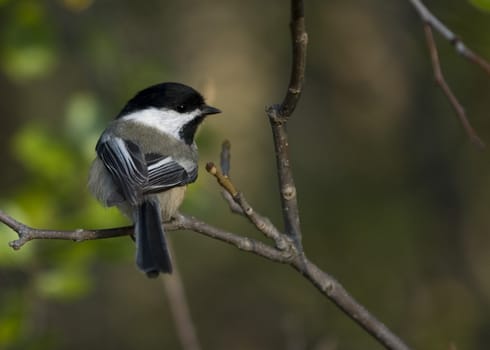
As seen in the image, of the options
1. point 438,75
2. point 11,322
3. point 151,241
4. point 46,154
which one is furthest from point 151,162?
point 438,75

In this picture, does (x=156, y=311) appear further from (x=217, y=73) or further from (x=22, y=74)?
(x=22, y=74)

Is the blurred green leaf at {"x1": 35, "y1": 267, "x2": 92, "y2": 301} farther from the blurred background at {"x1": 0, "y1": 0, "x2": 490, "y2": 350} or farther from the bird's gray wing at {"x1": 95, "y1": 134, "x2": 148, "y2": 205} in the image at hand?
the blurred background at {"x1": 0, "y1": 0, "x2": 490, "y2": 350}

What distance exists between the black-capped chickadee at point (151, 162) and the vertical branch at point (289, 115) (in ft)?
1.09

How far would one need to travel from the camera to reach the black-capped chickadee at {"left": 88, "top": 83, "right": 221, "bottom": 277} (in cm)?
222

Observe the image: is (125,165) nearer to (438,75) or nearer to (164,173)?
(164,173)

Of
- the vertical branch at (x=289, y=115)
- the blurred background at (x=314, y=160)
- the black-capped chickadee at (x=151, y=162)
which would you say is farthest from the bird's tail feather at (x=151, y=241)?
the blurred background at (x=314, y=160)

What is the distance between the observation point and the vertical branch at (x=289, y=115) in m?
1.62

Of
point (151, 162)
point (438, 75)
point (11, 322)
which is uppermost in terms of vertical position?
point (438, 75)

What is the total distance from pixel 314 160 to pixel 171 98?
2.36 m

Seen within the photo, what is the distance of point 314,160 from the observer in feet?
16.8

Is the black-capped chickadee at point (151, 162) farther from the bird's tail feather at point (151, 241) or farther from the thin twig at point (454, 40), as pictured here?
the thin twig at point (454, 40)

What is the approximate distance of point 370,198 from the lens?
4.79 meters

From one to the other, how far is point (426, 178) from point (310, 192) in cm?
77

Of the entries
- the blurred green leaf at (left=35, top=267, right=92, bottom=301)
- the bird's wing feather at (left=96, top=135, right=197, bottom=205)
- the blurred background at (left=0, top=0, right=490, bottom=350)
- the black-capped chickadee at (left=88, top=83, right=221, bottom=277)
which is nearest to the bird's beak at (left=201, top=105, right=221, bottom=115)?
the black-capped chickadee at (left=88, top=83, right=221, bottom=277)
